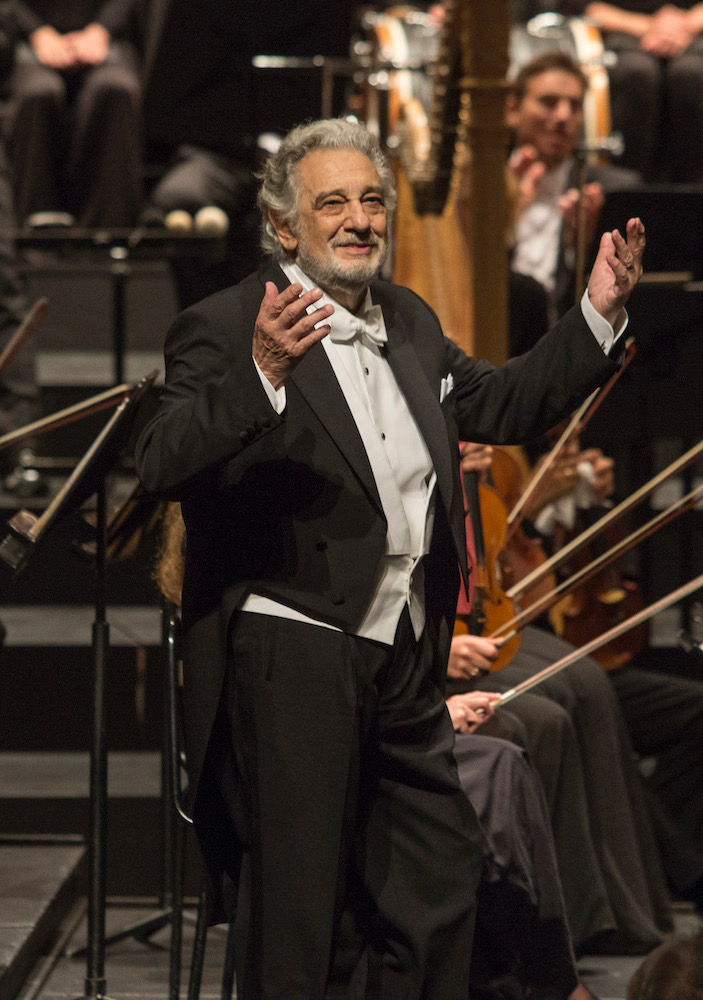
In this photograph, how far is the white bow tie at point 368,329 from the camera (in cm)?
189

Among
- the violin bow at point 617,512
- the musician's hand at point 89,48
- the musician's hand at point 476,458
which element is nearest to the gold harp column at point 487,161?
the musician's hand at point 476,458

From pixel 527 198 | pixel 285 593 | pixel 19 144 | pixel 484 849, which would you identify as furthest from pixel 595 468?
pixel 19 144

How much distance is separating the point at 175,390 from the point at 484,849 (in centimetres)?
88

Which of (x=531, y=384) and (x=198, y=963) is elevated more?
(x=531, y=384)

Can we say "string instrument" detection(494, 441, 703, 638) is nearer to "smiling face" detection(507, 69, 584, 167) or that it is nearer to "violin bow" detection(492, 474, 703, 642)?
"violin bow" detection(492, 474, 703, 642)

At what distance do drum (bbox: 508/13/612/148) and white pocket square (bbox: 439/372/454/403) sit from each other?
270 centimetres

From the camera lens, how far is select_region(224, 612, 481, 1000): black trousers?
71.1 inches

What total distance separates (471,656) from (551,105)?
220cm

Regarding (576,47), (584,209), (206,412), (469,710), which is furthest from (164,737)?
(576,47)

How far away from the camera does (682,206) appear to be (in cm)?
318

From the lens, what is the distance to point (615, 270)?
71.1 inches

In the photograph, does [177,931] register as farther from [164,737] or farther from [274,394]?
[274,394]

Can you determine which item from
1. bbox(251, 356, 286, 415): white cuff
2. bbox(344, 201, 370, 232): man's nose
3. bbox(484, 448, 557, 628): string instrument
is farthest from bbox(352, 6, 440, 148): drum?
bbox(251, 356, 286, 415): white cuff

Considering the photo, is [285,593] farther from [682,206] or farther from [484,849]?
[682,206]
